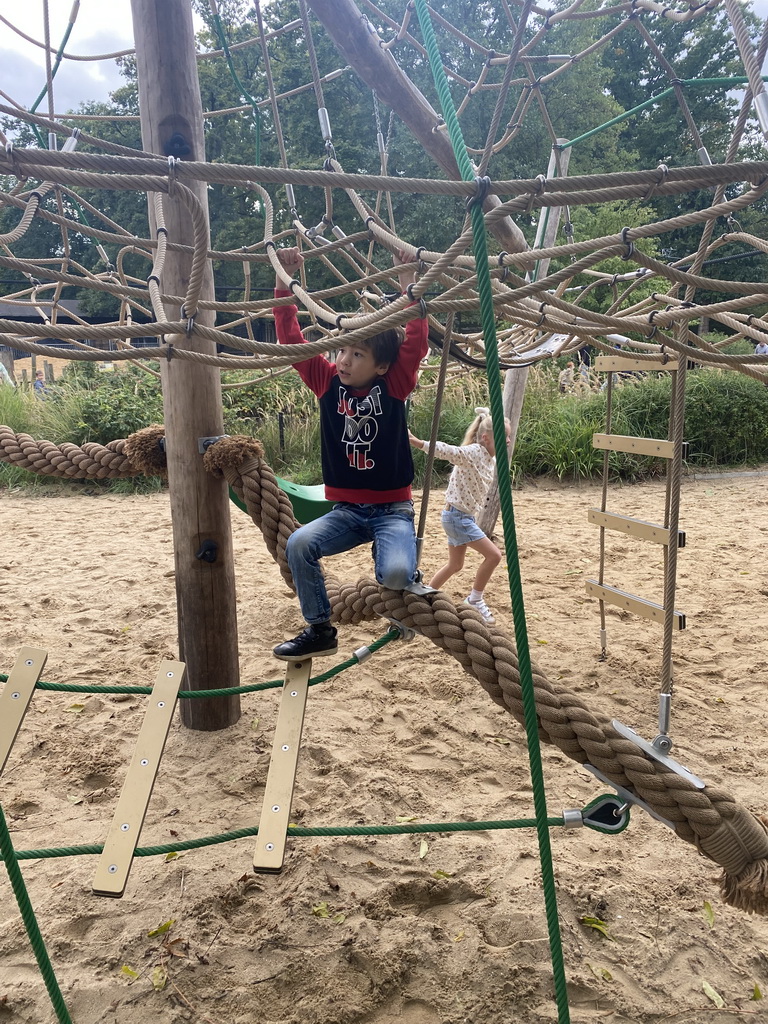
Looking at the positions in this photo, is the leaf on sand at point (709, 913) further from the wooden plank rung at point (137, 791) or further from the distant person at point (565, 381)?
the distant person at point (565, 381)

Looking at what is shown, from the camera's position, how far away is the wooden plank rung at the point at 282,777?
1499 mm

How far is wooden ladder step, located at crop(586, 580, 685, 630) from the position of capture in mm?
2834

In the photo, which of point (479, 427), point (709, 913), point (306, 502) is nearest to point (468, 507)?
point (479, 427)

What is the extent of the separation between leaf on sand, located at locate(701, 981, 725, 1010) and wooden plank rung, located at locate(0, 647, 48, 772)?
1.67 m

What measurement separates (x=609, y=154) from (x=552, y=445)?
48.2ft

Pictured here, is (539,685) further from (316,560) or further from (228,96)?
(228,96)

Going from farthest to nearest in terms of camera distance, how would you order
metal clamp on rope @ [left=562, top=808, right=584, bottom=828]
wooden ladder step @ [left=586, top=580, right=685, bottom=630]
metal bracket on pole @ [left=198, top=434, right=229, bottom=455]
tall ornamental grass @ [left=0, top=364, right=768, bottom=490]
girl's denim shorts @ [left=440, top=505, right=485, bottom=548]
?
tall ornamental grass @ [left=0, top=364, right=768, bottom=490]
girl's denim shorts @ [left=440, top=505, right=485, bottom=548]
wooden ladder step @ [left=586, top=580, right=685, bottom=630]
metal bracket on pole @ [left=198, top=434, right=229, bottom=455]
metal clamp on rope @ [left=562, top=808, right=584, bottom=828]

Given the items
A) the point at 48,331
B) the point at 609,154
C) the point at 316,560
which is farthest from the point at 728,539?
the point at 609,154

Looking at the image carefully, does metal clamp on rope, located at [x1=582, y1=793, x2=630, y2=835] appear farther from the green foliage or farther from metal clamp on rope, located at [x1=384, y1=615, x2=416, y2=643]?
the green foliage

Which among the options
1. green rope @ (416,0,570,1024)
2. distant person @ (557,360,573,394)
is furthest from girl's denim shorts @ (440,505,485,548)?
distant person @ (557,360,573,394)

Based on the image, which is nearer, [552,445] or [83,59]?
[83,59]

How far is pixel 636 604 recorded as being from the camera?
3037 mm

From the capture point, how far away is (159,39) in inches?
87.4

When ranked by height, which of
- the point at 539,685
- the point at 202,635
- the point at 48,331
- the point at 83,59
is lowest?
the point at 202,635
